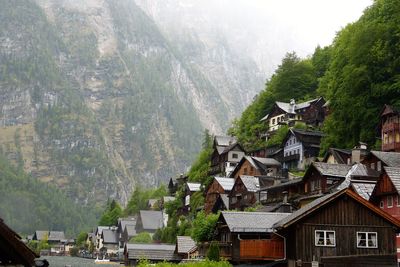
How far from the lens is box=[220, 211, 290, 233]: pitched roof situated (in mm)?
54569

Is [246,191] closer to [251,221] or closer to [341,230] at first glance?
[251,221]

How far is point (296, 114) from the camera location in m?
127

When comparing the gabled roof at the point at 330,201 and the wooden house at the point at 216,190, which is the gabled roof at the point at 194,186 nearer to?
the wooden house at the point at 216,190

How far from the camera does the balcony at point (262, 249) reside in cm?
4891

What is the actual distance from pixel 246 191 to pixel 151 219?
74134 mm

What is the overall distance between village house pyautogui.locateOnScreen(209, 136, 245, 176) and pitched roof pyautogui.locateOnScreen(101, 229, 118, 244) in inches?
2352

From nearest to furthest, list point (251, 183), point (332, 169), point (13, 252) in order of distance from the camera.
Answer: point (13, 252), point (332, 169), point (251, 183)

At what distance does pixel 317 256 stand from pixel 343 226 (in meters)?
3.01

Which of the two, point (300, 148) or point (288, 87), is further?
point (288, 87)

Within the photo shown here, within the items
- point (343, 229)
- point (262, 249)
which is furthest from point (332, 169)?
point (343, 229)

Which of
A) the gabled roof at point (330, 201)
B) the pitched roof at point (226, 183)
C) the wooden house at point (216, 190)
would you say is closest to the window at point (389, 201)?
the gabled roof at point (330, 201)

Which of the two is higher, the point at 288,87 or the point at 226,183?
the point at 288,87

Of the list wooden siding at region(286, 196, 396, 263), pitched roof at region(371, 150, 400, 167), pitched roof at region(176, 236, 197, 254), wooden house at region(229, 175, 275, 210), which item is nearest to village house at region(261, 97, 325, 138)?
wooden house at region(229, 175, 275, 210)

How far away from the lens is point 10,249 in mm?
20203
